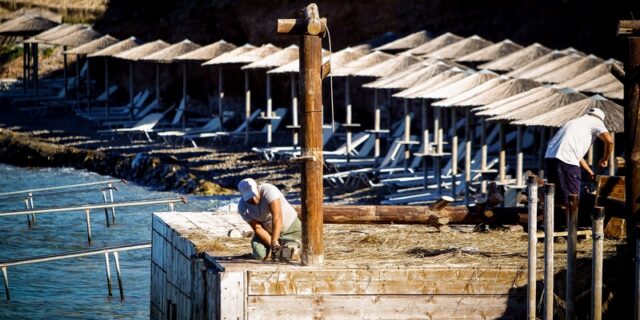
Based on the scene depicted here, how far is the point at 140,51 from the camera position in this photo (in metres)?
35.4

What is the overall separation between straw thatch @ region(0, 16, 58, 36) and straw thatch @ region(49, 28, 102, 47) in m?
2.16

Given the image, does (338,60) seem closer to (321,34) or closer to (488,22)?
(488,22)

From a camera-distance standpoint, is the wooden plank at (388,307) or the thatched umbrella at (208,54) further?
the thatched umbrella at (208,54)

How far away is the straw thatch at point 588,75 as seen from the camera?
23133mm

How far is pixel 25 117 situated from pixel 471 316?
29.0 m

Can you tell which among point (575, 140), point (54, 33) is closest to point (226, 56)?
point (54, 33)

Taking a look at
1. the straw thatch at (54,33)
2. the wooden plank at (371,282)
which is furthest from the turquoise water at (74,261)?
the straw thatch at (54,33)

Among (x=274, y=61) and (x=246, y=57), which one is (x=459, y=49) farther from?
(x=246, y=57)

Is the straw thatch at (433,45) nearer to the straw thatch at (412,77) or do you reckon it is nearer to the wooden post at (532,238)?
the straw thatch at (412,77)

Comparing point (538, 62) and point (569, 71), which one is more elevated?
point (538, 62)

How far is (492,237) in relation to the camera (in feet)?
44.3

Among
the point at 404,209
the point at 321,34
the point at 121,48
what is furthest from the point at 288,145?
the point at 321,34

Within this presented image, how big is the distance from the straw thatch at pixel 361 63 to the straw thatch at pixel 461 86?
453 centimetres

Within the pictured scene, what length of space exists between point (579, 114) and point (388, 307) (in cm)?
795
